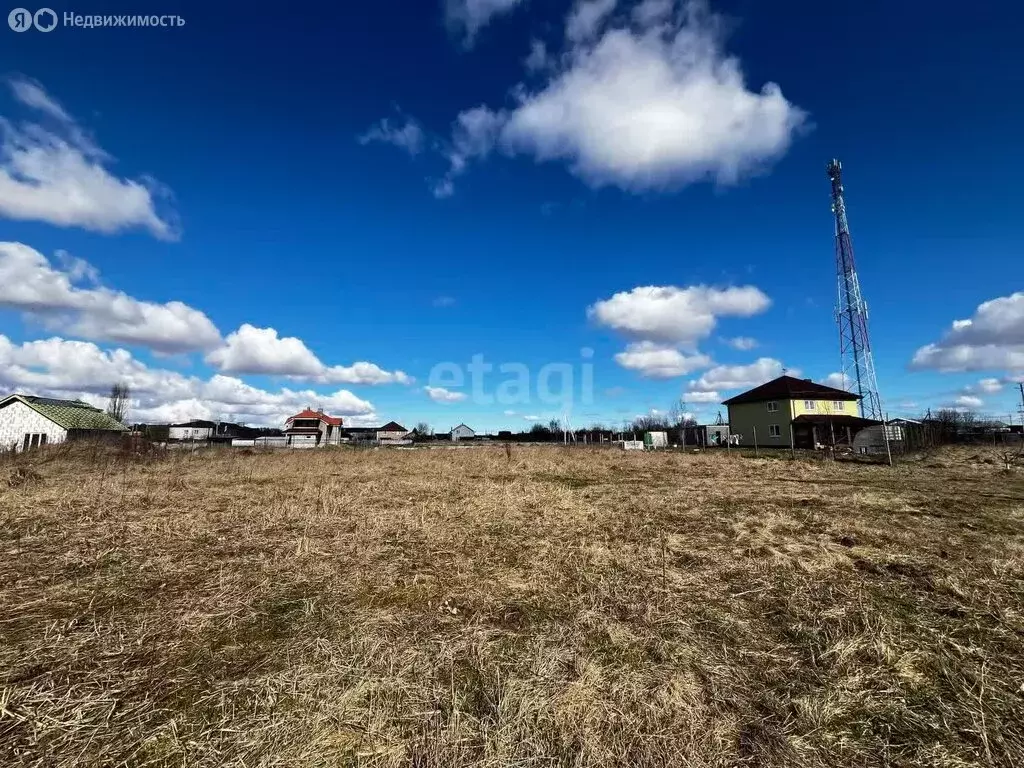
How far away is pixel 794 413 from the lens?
43.2 m

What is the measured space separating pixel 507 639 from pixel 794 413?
47714 mm

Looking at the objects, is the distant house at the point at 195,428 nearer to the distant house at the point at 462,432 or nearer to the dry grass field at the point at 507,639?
the distant house at the point at 462,432

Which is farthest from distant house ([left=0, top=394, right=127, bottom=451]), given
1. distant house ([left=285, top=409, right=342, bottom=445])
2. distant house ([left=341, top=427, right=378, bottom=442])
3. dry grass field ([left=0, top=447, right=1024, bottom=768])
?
distant house ([left=341, top=427, right=378, bottom=442])

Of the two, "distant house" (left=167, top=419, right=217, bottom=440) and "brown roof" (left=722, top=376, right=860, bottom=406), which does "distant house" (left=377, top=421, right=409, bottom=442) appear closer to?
"distant house" (left=167, top=419, right=217, bottom=440)

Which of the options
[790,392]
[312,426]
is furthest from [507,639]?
[312,426]

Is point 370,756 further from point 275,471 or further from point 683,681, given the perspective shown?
point 275,471

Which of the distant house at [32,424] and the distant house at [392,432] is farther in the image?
the distant house at [392,432]

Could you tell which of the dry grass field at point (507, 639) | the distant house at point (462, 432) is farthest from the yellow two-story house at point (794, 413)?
the distant house at point (462, 432)

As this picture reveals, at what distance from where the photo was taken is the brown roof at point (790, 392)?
1720 inches

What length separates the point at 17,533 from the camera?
722 cm

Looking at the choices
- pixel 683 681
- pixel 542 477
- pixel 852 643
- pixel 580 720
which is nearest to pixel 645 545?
pixel 852 643

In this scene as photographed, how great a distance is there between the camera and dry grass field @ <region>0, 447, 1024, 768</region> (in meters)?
2.62

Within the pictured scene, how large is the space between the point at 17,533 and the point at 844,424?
52.1 m

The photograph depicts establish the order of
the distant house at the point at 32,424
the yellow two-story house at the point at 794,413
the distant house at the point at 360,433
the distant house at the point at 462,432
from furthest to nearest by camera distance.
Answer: the distant house at the point at 462,432 < the distant house at the point at 360,433 < the yellow two-story house at the point at 794,413 < the distant house at the point at 32,424
